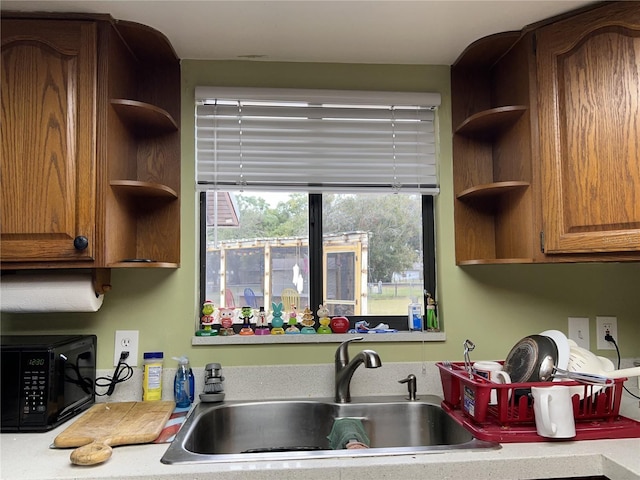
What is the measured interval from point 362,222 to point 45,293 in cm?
117

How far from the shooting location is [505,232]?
1.65 meters

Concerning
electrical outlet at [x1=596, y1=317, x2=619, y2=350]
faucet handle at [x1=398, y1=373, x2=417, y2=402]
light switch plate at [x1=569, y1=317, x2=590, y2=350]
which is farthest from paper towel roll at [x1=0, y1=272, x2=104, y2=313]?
electrical outlet at [x1=596, y1=317, x2=619, y2=350]

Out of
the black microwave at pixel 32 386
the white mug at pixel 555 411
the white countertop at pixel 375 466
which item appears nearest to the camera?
the white countertop at pixel 375 466

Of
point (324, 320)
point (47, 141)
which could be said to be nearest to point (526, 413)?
point (324, 320)

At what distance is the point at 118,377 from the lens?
1578 mm

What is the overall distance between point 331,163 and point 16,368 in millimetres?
1250

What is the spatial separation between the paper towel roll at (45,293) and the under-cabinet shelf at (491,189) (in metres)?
1.36

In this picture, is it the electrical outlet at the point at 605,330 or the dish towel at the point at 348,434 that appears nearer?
the dish towel at the point at 348,434

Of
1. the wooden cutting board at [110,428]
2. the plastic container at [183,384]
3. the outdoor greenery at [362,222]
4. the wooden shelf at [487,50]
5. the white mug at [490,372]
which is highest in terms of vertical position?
the wooden shelf at [487,50]

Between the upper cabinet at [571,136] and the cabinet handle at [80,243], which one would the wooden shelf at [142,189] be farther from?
the upper cabinet at [571,136]

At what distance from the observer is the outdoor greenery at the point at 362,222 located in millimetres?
1810

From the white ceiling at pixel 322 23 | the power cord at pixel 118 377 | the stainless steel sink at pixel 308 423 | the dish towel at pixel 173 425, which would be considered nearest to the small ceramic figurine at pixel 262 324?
the stainless steel sink at pixel 308 423

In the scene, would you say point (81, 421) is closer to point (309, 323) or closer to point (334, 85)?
point (309, 323)

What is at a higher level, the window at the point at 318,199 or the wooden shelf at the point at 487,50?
the wooden shelf at the point at 487,50
